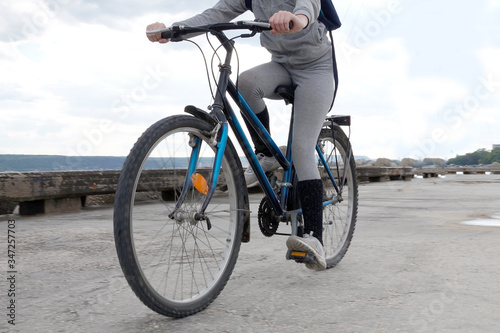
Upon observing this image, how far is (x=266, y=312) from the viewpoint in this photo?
7.43 ft

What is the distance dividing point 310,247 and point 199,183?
31.1 inches

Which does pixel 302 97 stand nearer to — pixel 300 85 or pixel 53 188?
pixel 300 85

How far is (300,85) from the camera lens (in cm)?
297

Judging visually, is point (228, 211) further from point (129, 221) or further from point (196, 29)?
point (196, 29)

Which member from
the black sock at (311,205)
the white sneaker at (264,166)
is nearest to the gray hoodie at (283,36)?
the white sneaker at (264,166)

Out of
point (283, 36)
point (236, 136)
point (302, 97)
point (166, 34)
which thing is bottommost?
point (236, 136)

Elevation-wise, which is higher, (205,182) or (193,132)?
(193,132)

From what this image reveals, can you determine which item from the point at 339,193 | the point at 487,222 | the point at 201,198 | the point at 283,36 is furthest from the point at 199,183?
the point at 487,222

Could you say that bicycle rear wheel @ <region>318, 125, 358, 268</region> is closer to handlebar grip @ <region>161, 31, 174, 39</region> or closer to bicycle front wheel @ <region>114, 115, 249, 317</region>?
bicycle front wheel @ <region>114, 115, 249, 317</region>

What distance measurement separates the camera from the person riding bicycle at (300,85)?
9.55ft

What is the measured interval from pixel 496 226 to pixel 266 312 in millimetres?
3726

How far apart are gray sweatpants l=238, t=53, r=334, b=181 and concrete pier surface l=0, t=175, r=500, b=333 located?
675 millimetres

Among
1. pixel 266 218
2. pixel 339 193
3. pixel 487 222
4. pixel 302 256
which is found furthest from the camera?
pixel 487 222

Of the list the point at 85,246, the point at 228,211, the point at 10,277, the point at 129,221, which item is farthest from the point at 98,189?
the point at 129,221
